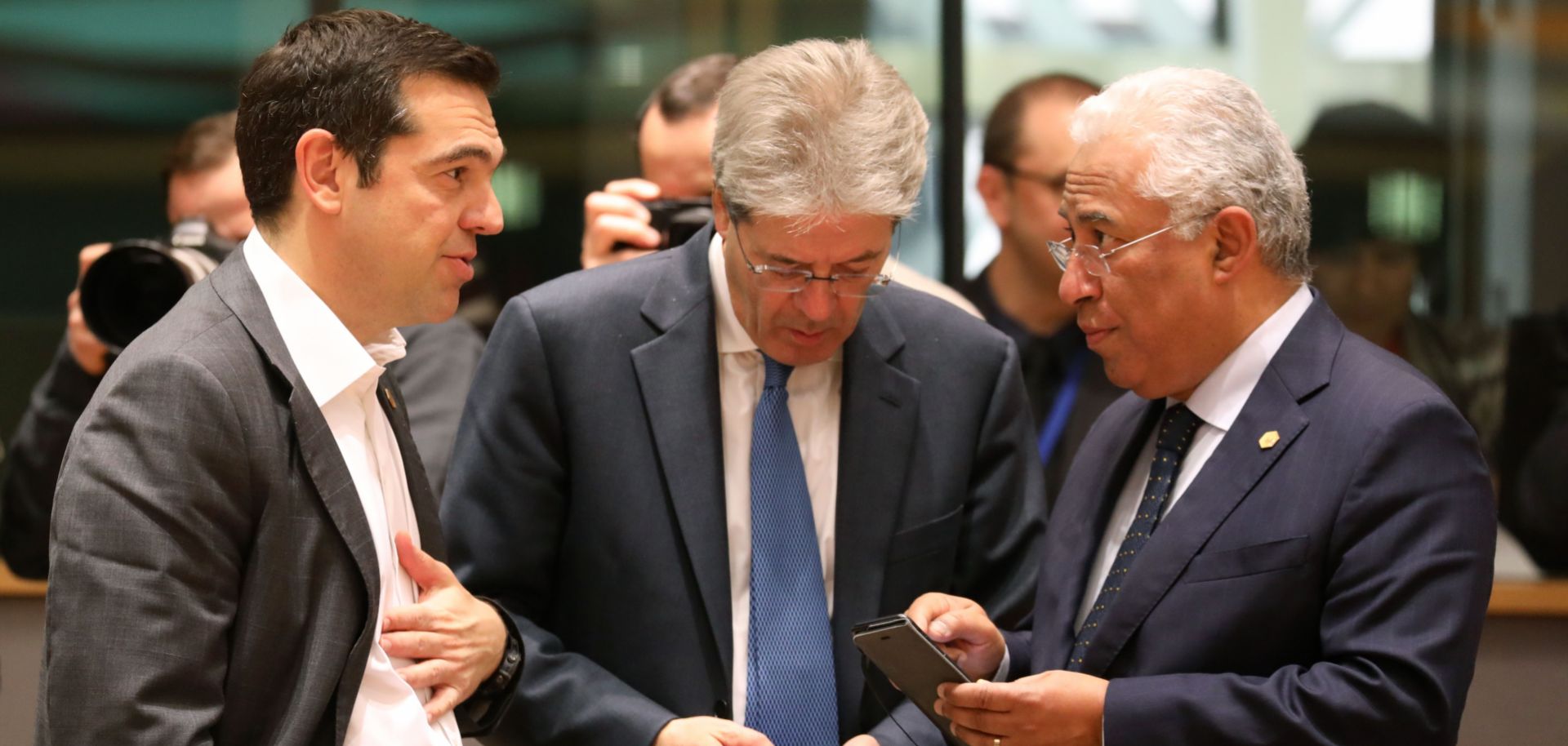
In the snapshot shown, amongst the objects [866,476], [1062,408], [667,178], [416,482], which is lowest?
[1062,408]

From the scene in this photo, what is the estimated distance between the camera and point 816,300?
1903 mm

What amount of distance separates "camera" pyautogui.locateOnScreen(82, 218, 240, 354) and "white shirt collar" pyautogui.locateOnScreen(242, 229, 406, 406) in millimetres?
943

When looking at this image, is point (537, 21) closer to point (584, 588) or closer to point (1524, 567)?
point (584, 588)

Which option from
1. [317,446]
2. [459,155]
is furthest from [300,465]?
[459,155]

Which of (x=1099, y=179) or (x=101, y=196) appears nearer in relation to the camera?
(x=1099, y=179)

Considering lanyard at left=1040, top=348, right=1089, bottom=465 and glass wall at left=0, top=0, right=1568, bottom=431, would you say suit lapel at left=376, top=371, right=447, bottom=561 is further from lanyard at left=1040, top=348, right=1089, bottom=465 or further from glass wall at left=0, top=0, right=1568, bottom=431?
glass wall at left=0, top=0, right=1568, bottom=431

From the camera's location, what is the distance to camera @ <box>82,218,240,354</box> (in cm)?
240

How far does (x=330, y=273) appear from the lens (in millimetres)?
1554

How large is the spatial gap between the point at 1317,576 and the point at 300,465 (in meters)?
1.05

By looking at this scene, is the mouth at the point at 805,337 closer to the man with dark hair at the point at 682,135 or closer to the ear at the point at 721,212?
the ear at the point at 721,212

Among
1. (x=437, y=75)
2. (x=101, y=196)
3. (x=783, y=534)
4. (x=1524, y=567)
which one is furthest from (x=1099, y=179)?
(x=101, y=196)

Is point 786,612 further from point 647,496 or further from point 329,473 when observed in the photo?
point 329,473

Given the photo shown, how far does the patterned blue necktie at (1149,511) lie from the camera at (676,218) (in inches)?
32.1

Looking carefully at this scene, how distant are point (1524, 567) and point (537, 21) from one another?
2.72m
